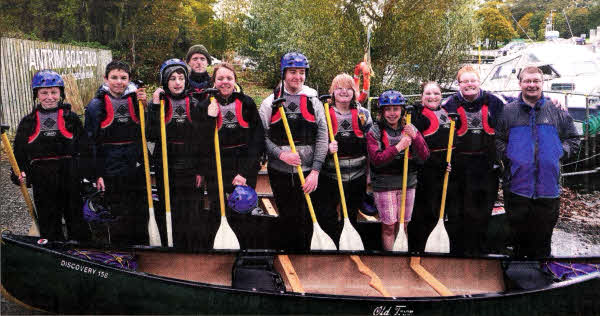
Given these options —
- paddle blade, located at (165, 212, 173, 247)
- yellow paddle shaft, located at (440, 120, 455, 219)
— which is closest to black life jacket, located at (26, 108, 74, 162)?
paddle blade, located at (165, 212, 173, 247)

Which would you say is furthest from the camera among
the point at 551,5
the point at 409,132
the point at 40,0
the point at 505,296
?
the point at 40,0

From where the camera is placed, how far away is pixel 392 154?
4410 mm

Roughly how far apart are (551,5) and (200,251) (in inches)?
391

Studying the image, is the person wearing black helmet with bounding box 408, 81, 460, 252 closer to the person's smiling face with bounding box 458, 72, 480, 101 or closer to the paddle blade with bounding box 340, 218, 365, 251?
the person's smiling face with bounding box 458, 72, 480, 101

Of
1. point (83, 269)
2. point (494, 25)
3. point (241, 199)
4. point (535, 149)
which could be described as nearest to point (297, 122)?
point (241, 199)

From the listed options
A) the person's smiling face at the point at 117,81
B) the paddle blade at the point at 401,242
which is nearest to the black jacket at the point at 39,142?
the person's smiling face at the point at 117,81

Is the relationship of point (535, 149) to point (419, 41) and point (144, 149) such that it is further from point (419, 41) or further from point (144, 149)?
point (419, 41)

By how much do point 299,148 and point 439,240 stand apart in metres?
1.72

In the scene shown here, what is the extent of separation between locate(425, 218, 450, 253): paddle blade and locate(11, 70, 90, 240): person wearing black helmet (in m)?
3.56

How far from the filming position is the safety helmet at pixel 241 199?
450cm

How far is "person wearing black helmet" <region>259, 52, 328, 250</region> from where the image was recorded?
14.7 ft

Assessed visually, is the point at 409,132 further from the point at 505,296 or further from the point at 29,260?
the point at 29,260

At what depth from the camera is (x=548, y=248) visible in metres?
4.62

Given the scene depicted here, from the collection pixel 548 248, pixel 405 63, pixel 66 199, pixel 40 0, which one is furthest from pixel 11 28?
pixel 548 248
